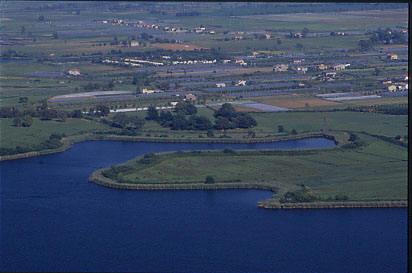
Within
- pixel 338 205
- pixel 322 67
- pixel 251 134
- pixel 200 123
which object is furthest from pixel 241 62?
pixel 338 205

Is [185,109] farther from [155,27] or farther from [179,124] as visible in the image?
[155,27]

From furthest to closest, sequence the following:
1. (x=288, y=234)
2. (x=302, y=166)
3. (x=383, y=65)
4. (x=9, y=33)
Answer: (x=9, y=33), (x=383, y=65), (x=302, y=166), (x=288, y=234)

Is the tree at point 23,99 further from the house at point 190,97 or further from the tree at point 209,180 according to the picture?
the tree at point 209,180

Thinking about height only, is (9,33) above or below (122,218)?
above

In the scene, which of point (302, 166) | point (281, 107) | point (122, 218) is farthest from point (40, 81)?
point (122, 218)

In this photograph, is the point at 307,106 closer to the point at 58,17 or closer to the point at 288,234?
the point at 288,234

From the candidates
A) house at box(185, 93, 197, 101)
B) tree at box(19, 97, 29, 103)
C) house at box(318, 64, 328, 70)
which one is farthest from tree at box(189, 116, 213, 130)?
house at box(318, 64, 328, 70)
